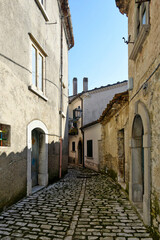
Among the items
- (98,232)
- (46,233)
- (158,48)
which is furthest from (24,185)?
(158,48)

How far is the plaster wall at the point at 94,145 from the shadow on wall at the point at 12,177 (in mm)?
8332

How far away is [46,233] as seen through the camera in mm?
3643

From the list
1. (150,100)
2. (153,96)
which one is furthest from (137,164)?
(153,96)

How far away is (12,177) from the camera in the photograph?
527 cm

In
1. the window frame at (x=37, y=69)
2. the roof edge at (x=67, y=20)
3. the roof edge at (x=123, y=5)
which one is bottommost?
the window frame at (x=37, y=69)

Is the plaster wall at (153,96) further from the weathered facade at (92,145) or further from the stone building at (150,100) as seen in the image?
the weathered facade at (92,145)

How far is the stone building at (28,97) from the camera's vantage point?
16.7ft

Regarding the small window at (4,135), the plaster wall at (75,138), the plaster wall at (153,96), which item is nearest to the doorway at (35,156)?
the small window at (4,135)

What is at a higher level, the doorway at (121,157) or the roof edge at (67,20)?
the roof edge at (67,20)

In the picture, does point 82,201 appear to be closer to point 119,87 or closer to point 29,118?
point 29,118

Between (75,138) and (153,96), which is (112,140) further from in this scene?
(75,138)

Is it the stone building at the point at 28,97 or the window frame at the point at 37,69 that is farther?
the window frame at the point at 37,69

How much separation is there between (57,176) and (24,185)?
3.82 meters

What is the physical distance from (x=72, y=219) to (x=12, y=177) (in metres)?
2.08
